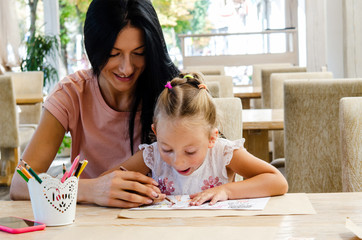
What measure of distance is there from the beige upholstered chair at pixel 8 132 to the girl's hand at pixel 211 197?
2966 mm

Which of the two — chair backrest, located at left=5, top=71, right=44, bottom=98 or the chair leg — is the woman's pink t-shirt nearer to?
the chair leg

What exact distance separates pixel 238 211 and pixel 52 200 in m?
0.37

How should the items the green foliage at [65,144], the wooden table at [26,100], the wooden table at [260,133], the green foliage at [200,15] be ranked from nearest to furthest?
the wooden table at [260,133], the wooden table at [26,100], the green foliage at [65,144], the green foliage at [200,15]

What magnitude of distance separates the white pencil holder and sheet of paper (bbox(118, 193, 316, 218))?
124 millimetres

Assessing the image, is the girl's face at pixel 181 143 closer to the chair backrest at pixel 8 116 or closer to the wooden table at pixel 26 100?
the chair backrest at pixel 8 116

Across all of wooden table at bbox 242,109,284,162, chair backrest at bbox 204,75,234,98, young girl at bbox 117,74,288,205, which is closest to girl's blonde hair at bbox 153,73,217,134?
young girl at bbox 117,74,288,205

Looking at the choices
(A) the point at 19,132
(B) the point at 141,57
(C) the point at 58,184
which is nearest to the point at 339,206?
(C) the point at 58,184

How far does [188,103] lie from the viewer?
1510mm

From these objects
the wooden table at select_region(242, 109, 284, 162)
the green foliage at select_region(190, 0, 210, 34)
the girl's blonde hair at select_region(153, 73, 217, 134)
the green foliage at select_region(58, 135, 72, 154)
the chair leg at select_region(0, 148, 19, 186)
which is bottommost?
the green foliage at select_region(58, 135, 72, 154)

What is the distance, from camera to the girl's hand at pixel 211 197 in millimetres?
1334

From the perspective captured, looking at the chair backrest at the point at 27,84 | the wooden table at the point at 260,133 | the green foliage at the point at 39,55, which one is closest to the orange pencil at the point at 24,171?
the wooden table at the point at 260,133

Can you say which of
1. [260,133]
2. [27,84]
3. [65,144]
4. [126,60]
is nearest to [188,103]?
[126,60]

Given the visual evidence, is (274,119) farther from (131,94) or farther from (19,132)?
(19,132)

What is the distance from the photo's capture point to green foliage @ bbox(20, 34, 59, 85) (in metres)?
7.87
